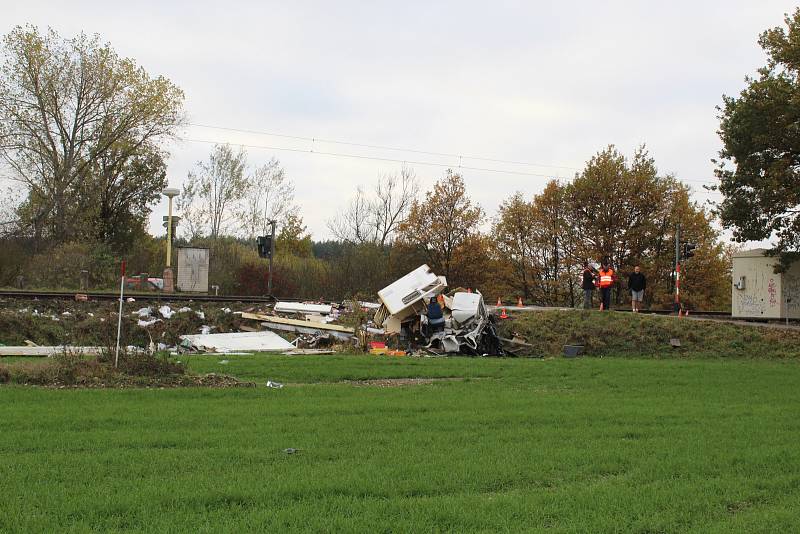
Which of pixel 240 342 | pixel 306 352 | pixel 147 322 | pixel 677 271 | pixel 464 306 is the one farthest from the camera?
pixel 677 271

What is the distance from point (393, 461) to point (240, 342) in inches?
678

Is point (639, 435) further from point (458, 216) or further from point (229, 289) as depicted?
point (458, 216)

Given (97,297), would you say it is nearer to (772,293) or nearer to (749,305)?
(749,305)

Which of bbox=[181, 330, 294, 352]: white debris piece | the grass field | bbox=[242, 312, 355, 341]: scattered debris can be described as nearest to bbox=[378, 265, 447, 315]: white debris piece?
bbox=[242, 312, 355, 341]: scattered debris

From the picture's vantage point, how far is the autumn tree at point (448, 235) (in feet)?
183

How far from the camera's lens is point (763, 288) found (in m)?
31.5

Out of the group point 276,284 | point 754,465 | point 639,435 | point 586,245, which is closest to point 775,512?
point 754,465

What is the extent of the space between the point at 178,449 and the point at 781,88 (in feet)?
89.2

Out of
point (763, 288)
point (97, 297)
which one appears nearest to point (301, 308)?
point (97, 297)

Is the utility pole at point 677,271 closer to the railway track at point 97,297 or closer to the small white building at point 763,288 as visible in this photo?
the small white building at point 763,288

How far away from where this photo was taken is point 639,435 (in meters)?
9.75

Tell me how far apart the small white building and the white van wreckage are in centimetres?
1133

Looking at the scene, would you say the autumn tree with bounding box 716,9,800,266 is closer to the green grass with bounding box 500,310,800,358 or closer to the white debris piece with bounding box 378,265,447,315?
the green grass with bounding box 500,310,800,358

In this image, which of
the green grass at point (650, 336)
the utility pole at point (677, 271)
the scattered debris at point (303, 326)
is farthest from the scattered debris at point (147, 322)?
the utility pole at point (677, 271)
